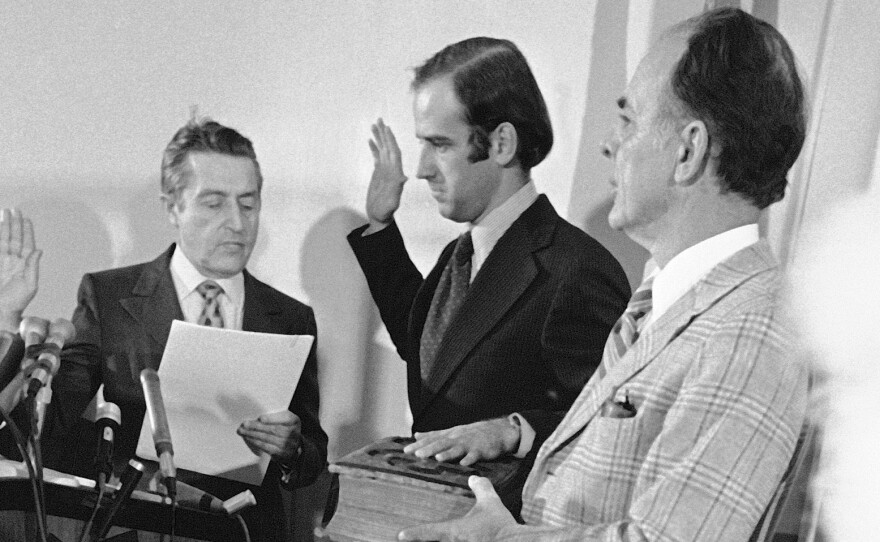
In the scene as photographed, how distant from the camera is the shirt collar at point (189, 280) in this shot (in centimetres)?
250

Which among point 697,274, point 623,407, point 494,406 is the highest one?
point 697,274

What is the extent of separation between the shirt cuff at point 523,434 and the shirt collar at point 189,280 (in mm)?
878

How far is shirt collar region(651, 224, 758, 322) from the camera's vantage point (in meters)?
1.38

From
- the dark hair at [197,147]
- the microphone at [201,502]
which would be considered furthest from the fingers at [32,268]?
the microphone at [201,502]

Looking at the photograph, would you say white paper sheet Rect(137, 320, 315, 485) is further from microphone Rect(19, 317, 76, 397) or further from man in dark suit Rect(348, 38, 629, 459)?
microphone Rect(19, 317, 76, 397)

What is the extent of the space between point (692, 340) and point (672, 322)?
55 millimetres

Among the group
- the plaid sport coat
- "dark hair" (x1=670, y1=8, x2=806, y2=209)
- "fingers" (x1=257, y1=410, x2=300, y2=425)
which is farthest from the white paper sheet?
"dark hair" (x1=670, y1=8, x2=806, y2=209)

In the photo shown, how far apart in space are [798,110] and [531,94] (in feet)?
3.50

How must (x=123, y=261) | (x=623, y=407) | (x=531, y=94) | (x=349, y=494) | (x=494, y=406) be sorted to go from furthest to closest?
1. (x=123, y=261)
2. (x=531, y=94)
3. (x=494, y=406)
4. (x=349, y=494)
5. (x=623, y=407)

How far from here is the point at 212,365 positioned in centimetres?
228

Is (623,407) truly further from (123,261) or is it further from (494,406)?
(123,261)

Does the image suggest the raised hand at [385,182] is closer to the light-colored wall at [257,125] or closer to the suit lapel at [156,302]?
the light-colored wall at [257,125]

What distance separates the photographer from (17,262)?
8.27ft

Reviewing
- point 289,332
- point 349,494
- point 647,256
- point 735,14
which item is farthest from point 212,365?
point 735,14
